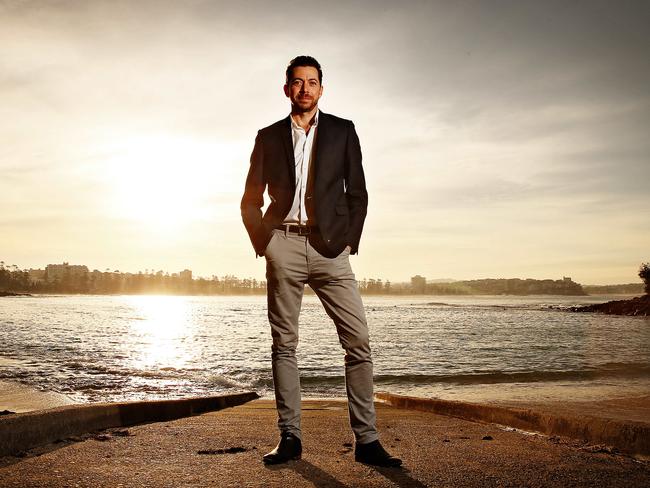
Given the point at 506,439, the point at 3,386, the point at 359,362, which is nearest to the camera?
the point at 359,362

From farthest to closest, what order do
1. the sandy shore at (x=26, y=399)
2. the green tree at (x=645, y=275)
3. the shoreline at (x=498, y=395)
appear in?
the green tree at (x=645, y=275) → the shoreline at (x=498, y=395) → the sandy shore at (x=26, y=399)

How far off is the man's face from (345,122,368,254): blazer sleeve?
313mm

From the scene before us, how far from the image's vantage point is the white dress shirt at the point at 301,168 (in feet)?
11.0

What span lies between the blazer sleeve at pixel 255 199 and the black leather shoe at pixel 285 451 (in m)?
1.11

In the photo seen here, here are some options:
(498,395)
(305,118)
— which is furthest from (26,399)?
(498,395)

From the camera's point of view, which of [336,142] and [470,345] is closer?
[336,142]

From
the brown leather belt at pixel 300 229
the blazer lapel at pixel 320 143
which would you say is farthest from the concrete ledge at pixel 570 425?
the blazer lapel at pixel 320 143

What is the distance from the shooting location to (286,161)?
3.43 meters

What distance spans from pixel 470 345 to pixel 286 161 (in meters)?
25.7

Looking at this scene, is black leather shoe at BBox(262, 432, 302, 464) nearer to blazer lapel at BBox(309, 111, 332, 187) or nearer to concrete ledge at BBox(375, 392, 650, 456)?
blazer lapel at BBox(309, 111, 332, 187)

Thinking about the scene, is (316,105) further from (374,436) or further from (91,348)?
(91,348)

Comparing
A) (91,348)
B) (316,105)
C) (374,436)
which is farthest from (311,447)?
(91,348)

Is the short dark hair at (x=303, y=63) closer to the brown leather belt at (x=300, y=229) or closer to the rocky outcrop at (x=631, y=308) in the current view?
the brown leather belt at (x=300, y=229)

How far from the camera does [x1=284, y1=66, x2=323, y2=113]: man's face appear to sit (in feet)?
11.2
